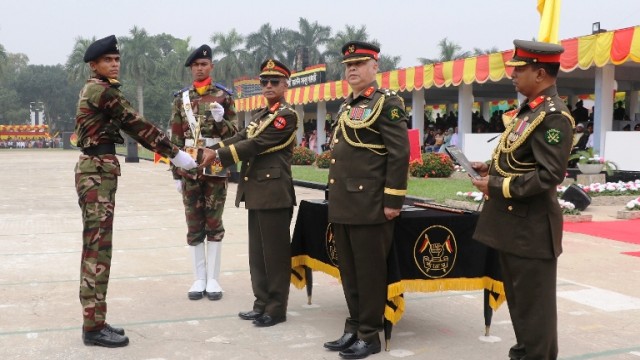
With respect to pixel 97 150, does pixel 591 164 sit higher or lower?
lower

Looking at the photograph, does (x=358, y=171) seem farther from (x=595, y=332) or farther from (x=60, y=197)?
(x=60, y=197)

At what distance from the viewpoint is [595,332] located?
14.3ft

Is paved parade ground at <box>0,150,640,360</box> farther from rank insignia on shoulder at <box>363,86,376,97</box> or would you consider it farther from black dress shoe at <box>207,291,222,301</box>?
rank insignia on shoulder at <box>363,86,376,97</box>

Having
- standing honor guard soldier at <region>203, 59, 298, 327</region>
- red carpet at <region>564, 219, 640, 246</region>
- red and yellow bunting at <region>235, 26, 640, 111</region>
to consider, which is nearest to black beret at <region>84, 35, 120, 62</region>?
standing honor guard soldier at <region>203, 59, 298, 327</region>

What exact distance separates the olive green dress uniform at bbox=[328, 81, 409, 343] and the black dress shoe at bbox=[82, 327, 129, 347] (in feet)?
5.00

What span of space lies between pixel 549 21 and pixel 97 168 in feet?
23.1

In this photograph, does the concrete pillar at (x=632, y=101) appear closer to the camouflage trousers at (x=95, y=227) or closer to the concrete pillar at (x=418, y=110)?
the concrete pillar at (x=418, y=110)

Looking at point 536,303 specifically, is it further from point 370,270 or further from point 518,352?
point 370,270

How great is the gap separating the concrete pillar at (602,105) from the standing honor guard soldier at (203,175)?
12551 millimetres

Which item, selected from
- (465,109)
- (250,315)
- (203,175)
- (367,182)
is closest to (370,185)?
(367,182)

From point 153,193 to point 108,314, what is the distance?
34.7 ft

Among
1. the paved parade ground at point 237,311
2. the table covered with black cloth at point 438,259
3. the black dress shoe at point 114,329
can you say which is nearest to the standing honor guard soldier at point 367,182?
the table covered with black cloth at point 438,259

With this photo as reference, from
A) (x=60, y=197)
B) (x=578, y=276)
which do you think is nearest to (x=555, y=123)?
(x=578, y=276)

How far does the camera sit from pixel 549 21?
29.6ft
